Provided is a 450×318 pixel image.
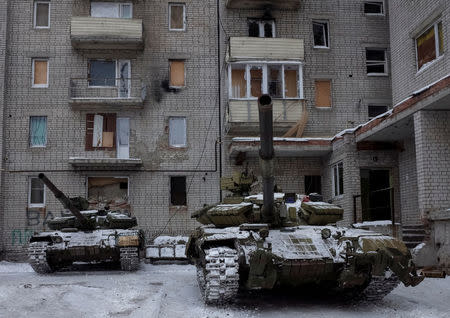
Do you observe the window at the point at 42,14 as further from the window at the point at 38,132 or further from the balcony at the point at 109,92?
the window at the point at 38,132

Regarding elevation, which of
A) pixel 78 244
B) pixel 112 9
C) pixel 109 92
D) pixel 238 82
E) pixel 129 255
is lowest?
pixel 129 255

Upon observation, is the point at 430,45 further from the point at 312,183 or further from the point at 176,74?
the point at 176,74

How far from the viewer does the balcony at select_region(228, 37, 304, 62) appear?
1916 centimetres

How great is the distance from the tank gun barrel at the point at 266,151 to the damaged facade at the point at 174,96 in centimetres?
944

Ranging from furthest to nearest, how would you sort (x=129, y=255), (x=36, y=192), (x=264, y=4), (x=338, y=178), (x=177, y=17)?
(x=177, y=17)
(x=264, y=4)
(x=36, y=192)
(x=338, y=178)
(x=129, y=255)

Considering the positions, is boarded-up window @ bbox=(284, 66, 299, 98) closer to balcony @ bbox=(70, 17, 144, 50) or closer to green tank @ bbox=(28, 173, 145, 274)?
balcony @ bbox=(70, 17, 144, 50)

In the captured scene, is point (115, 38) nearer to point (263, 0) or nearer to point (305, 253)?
point (263, 0)

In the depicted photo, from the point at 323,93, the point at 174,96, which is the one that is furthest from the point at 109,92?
the point at 323,93

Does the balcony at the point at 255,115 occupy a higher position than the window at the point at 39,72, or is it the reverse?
the window at the point at 39,72

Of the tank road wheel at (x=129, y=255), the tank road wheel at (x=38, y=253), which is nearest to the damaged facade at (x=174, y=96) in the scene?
the tank road wheel at (x=129, y=255)

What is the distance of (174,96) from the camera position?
1995 centimetres

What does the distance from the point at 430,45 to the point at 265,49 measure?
585 centimetres

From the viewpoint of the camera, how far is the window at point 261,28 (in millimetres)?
20531

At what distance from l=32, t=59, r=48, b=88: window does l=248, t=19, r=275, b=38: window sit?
7636mm
